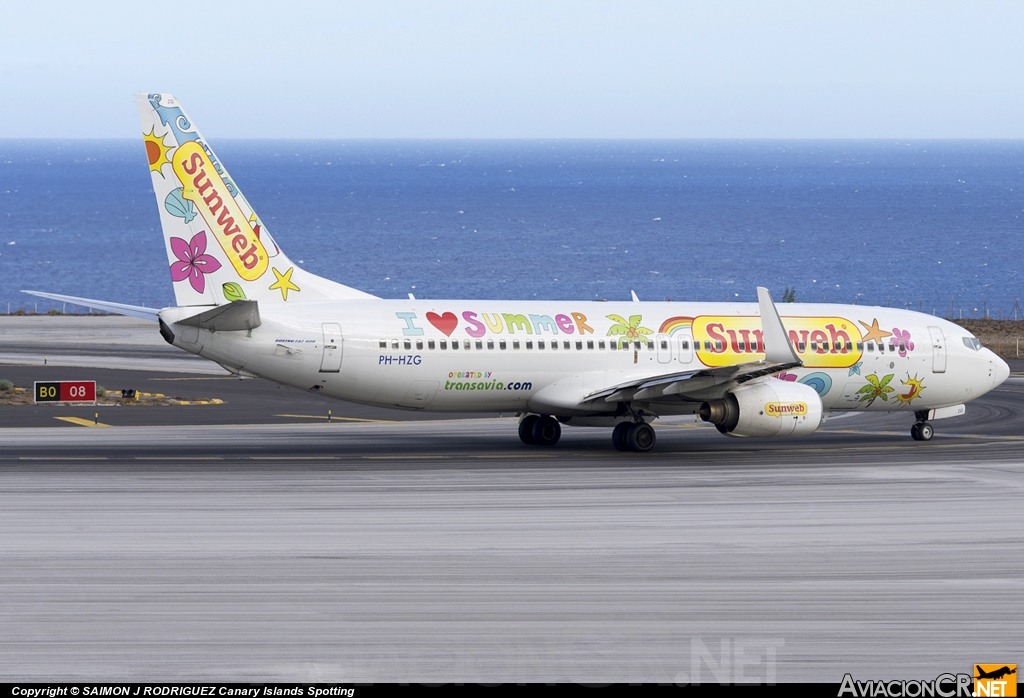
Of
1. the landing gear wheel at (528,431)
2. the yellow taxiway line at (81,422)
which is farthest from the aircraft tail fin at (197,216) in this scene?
the yellow taxiway line at (81,422)

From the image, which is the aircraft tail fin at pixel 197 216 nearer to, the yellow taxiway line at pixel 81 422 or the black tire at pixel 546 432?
the black tire at pixel 546 432

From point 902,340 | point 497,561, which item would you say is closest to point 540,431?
point 902,340

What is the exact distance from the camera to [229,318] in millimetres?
30734

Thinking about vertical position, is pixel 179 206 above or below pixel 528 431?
above

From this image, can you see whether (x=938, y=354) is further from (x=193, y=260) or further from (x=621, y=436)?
(x=193, y=260)

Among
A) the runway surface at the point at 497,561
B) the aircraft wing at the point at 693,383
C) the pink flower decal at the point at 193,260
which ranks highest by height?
the pink flower decal at the point at 193,260

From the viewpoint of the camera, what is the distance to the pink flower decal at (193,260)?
103ft

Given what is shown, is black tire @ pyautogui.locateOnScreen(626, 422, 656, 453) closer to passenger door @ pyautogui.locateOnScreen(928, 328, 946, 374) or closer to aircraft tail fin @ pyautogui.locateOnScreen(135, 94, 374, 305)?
aircraft tail fin @ pyautogui.locateOnScreen(135, 94, 374, 305)

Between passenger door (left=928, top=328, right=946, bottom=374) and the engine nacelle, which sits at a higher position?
passenger door (left=928, top=328, right=946, bottom=374)

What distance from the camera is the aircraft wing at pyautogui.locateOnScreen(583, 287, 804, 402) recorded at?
108 ft

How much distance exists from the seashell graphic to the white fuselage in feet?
7.61

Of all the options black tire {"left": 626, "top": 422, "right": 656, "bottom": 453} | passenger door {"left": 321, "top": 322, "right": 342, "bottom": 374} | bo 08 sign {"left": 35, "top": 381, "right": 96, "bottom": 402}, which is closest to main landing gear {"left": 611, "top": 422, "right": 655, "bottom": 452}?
black tire {"left": 626, "top": 422, "right": 656, "bottom": 453}

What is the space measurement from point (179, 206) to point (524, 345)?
9426 mm

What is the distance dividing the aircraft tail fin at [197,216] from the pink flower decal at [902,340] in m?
17.2
